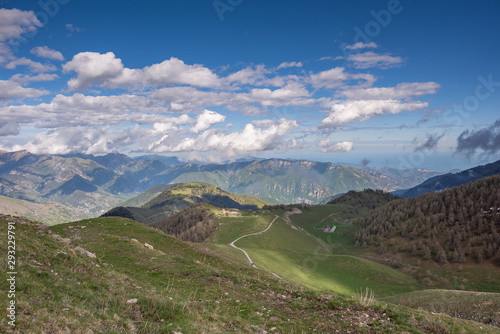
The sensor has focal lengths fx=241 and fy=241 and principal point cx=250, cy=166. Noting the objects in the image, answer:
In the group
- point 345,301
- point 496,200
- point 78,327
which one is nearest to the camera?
point 78,327

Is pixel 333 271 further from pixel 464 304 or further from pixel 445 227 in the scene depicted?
pixel 445 227

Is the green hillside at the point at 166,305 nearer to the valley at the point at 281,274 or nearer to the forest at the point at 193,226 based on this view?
the valley at the point at 281,274

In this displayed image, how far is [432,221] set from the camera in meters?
102

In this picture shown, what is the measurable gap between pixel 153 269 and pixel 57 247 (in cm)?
775

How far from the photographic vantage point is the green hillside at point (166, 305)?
855 centimetres

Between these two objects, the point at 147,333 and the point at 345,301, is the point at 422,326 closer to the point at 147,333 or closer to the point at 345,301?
the point at 345,301

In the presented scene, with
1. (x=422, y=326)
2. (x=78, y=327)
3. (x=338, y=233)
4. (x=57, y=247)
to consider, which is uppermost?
(x=78, y=327)

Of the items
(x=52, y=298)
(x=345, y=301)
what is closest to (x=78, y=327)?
(x=52, y=298)

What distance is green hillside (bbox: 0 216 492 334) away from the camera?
8547 millimetres

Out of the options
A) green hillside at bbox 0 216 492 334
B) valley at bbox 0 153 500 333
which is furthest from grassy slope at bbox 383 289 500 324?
green hillside at bbox 0 216 492 334

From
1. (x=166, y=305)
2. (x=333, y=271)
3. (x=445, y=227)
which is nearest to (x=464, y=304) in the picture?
(x=166, y=305)

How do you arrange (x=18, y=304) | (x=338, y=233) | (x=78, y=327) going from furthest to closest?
(x=338, y=233) < (x=18, y=304) < (x=78, y=327)

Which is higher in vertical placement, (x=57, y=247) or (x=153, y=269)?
(x=57, y=247)

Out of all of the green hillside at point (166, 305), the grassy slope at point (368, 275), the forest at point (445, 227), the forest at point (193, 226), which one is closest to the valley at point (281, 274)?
the green hillside at point (166, 305)
